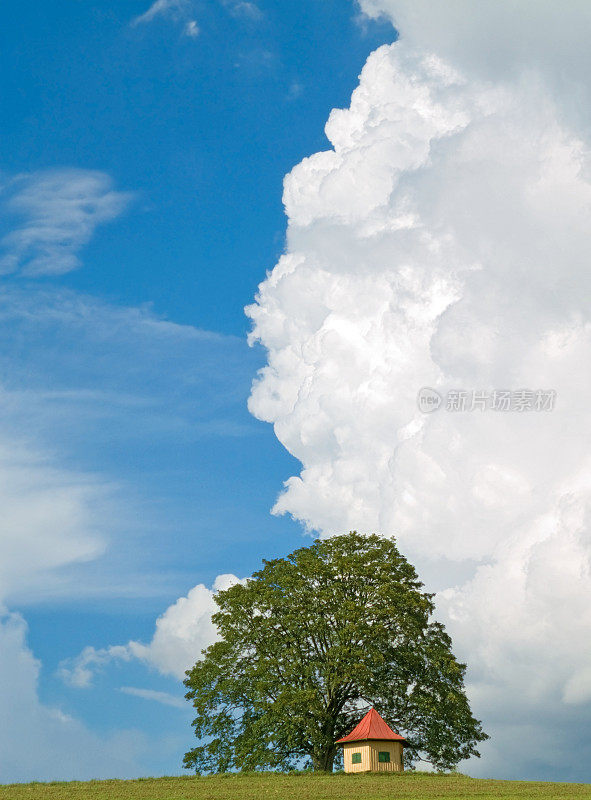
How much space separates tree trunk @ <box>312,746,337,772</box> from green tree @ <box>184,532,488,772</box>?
70 millimetres

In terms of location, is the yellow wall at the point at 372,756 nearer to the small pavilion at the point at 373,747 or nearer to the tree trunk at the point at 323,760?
the small pavilion at the point at 373,747

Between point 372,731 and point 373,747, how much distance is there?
86 centimetres

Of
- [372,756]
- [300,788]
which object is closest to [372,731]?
[372,756]

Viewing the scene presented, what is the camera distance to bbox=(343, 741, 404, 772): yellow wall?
48844mm

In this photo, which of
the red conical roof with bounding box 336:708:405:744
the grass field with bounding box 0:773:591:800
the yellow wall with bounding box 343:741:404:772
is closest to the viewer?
the grass field with bounding box 0:773:591:800

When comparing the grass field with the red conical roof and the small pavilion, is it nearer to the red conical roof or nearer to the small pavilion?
the small pavilion

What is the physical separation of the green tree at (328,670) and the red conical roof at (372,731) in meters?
2.31

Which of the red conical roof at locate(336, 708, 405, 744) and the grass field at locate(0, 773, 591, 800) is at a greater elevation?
the red conical roof at locate(336, 708, 405, 744)

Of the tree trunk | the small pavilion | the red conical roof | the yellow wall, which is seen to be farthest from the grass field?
the tree trunk

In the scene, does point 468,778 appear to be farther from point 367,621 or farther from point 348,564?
point 348,564

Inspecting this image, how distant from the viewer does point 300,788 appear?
1614 inches

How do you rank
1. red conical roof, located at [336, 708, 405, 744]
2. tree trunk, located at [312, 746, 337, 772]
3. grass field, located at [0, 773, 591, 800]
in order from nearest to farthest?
grass field, located at [0, 773, 591, 800]
red conical roof, located at [336, 708, 405, 744]
tree trunk, located at [312, 746, 337, 772]

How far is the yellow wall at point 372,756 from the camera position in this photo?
4884 cm

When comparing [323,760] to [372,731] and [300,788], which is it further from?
[300,788]
